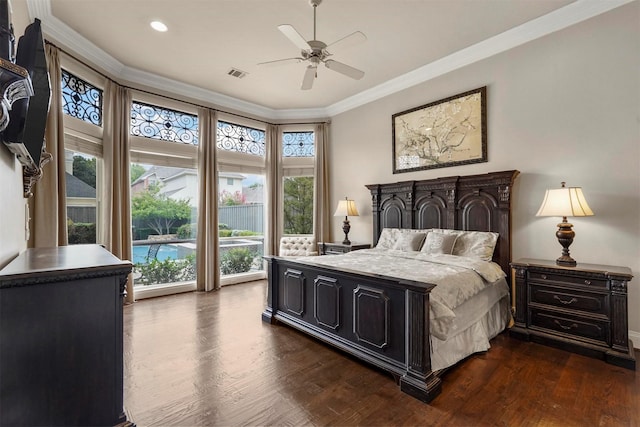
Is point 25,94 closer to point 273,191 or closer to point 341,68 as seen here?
point 341,68

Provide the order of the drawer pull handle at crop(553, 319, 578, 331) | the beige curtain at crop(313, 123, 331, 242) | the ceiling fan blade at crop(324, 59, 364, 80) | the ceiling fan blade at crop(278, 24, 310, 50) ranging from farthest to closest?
the beige curtain at crop(313, 123, 331, 242), the ceiling fan blade at crop(324, 59, 364, 80), the drawer pull handle at crop(553, 319, 578, 331), the ceiling fan blade at crop(278, 24, 310, 50)

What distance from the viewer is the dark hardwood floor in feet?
6.03

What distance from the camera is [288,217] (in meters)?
6.14

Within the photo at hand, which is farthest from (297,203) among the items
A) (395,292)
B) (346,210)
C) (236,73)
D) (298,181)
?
(395,292)

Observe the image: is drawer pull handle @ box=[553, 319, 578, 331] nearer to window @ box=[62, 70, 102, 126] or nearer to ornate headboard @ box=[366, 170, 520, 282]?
ornate headboard @ box=[366, 170, 520, 282]

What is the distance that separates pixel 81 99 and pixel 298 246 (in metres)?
3.77

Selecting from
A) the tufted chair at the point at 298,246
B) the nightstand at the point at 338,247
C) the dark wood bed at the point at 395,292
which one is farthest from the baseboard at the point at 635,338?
the tufted chair at the point at 298,246

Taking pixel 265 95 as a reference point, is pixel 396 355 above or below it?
below

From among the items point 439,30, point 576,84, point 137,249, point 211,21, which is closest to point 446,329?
point 576,84

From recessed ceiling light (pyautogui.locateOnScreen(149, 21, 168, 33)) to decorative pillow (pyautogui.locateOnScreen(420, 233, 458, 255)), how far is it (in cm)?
401

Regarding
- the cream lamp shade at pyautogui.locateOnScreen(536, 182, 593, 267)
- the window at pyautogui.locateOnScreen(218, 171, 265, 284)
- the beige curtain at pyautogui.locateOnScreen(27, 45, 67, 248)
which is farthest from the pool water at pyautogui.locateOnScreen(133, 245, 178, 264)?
the cream lamp shade at pyautogui.locateOnScreen(536, 182, 593, 267)

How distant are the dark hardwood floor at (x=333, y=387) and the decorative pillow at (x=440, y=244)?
107 centimetres

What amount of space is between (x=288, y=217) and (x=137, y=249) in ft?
8.87

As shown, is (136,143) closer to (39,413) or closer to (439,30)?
(39,413)
